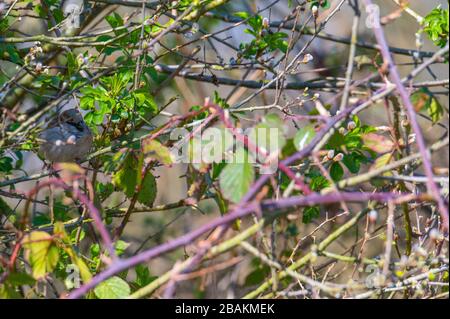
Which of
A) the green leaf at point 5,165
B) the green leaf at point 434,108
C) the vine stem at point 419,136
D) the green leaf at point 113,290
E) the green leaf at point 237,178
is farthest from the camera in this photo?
the green leaf at point 5,165

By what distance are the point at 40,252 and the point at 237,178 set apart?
54 cm

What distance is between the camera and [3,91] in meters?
2.48

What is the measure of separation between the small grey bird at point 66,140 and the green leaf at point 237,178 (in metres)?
1.35

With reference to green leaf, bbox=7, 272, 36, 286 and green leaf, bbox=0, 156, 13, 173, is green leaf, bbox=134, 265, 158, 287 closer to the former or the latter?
green leaf, bbox=7, 272, 36, 286

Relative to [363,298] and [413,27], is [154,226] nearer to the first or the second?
[413,27]

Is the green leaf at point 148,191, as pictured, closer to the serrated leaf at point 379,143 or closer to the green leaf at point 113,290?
the green leaf at point 113,290

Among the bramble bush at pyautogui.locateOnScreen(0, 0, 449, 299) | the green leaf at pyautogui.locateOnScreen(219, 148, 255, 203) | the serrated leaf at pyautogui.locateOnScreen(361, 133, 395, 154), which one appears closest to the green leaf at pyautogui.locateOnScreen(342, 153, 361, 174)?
the bramble bush at pyautogui.locateOnScreen(0, 0, 449, 299)

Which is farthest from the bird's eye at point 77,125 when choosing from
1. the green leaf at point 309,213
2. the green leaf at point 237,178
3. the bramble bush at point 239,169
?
the green leaf at point 237,178

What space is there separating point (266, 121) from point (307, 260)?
0.46 metres

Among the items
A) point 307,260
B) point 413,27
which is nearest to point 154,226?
point 413,27

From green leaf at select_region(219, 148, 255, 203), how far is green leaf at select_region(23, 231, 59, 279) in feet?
1.56

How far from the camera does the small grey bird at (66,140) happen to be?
2.72 metres

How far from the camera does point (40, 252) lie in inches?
61.6

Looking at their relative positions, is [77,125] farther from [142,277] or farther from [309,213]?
[309,213]
